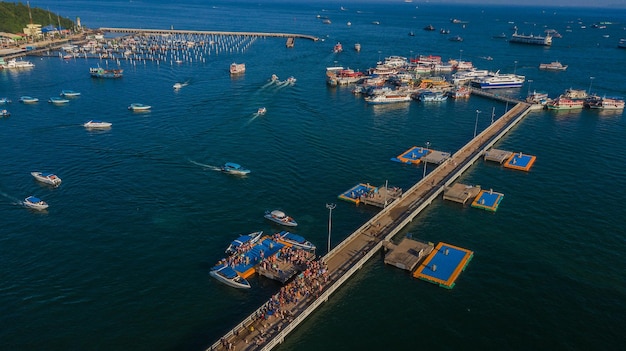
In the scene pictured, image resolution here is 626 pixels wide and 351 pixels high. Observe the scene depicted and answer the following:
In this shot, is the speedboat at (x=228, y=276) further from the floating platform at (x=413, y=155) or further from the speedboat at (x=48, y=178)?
the floating platform at (x=413, y=155)

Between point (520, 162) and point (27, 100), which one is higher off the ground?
point (27, 100)

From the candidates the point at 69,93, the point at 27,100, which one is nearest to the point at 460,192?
the point at 69,93

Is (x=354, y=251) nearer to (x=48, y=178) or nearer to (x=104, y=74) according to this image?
(x=48, y=178)

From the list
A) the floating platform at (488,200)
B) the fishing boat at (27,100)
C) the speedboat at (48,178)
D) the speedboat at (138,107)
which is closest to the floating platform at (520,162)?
the floating platform at (488,200)

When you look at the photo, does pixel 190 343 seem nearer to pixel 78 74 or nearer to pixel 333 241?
pixel 333 241

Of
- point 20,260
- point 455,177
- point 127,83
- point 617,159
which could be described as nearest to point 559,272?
point 455,177
